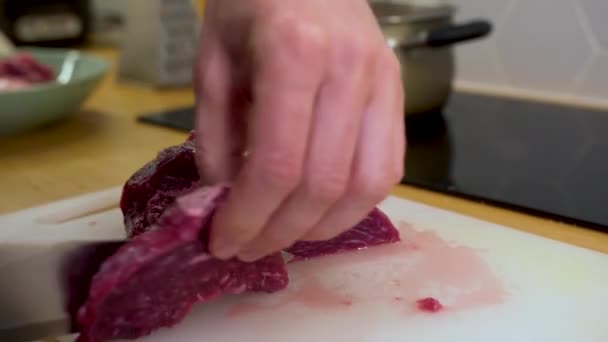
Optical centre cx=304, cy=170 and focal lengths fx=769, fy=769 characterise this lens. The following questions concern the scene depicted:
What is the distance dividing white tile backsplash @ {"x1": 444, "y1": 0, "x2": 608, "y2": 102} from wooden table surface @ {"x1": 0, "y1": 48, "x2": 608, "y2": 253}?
679 mm

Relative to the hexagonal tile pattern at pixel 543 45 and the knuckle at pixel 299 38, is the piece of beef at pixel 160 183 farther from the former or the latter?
the hexagonal tile pattern at pixel 543 45

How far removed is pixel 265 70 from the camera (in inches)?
24.2

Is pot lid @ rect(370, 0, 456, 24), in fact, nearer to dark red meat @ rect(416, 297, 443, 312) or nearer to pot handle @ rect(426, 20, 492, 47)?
pot handle @ rect(426, 20, 492, 47)

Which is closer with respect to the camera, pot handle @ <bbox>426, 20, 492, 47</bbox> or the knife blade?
the knife blade

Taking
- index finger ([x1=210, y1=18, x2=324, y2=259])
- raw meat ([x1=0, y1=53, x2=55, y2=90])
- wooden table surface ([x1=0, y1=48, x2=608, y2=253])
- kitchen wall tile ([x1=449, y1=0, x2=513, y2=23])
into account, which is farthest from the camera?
kitchen wall tile ([x1=449, y1=0, x2=513, y2=23])

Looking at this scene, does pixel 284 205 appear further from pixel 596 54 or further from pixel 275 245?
pixel 596 54

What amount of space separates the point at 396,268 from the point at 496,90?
1.03 meters

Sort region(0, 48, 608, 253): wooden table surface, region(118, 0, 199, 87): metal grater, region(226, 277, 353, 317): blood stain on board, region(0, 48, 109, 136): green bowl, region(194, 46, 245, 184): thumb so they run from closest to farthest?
region(194, 46, 245, 184): thumb
region(226, 277, 353, 317): blood stain on board
region(0, 48, 608, 253): wooden table surface
region(0, 48, 109, 136): green bowl
region(118, 0, 199, 87): metal grater

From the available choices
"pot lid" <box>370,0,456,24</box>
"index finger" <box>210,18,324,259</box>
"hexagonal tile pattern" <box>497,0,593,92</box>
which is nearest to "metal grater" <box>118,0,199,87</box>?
"pot lid" <box>370,0,456,24</box>

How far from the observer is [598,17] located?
5.18ft

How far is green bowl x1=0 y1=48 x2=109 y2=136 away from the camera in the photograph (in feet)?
4.41

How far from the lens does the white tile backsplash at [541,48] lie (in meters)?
1.60

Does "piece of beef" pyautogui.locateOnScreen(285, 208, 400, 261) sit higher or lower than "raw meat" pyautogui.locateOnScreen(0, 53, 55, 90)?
lower

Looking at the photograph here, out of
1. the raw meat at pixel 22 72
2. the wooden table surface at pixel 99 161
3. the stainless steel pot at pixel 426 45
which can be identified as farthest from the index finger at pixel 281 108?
the raw meat at pixel 22 72
